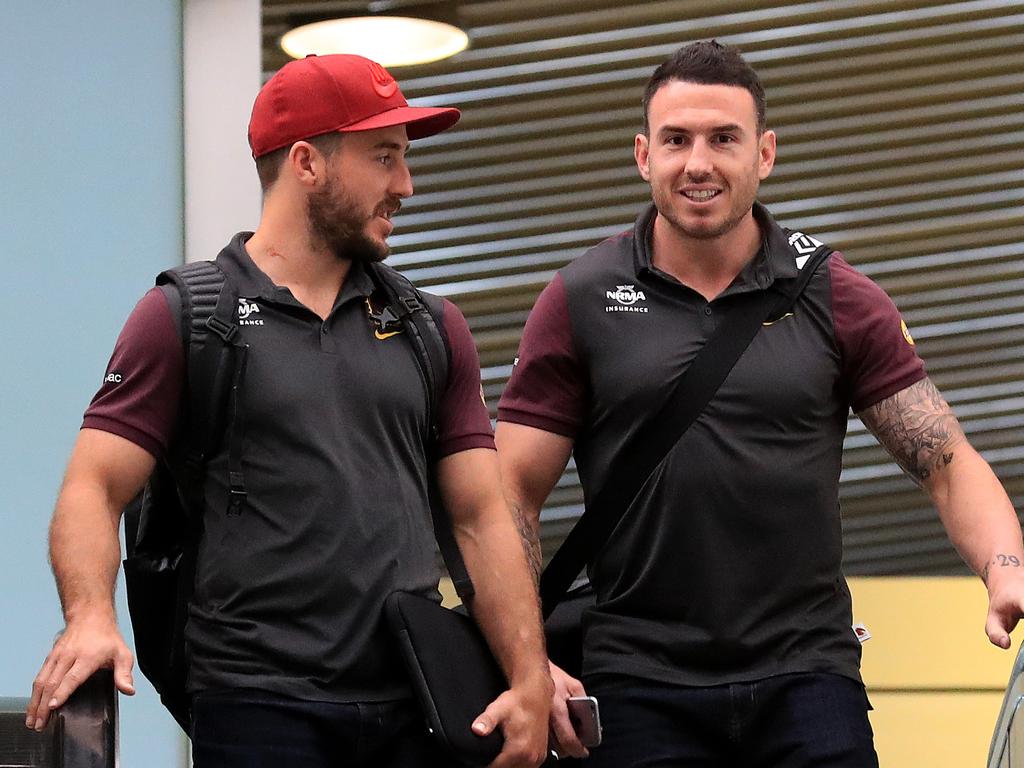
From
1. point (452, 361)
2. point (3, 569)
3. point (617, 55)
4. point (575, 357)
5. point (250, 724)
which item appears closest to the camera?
point (250, 724)

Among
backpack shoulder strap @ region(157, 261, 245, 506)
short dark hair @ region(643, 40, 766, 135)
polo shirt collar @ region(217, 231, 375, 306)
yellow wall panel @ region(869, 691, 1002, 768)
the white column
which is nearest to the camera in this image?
backpack shoulder strap @ region(157, 261, 245, 506)

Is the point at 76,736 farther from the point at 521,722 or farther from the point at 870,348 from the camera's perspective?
the point at 870,348

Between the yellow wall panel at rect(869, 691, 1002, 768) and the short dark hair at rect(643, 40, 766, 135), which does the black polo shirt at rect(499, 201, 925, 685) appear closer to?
the short dark hair at rect(643, 40, 766, 135)

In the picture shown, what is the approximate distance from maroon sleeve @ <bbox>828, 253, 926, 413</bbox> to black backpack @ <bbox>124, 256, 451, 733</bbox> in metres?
0.91

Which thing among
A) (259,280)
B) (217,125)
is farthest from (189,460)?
(217,125)

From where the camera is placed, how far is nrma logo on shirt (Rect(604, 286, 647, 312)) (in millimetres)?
4094

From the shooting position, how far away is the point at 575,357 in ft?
13.5

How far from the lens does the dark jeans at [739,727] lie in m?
→ 3.84

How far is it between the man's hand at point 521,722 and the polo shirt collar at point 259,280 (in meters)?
0.84

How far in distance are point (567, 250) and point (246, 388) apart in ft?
10.8

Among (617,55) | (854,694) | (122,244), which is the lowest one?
(854,694)

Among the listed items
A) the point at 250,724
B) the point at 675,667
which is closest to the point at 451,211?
the point at 675,667

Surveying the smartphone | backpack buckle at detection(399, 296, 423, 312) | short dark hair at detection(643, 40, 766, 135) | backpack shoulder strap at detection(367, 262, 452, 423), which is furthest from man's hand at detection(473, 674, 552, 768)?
short dark hair at detection(643, 40, 766, 135)

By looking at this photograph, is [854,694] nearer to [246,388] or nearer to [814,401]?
[814,401]
